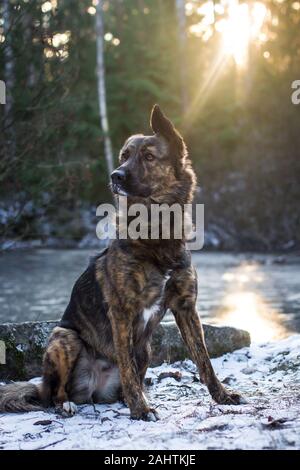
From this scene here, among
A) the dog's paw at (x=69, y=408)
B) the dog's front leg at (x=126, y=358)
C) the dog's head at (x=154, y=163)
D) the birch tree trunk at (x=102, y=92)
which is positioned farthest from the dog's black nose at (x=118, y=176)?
the birch tree trunk at (x=102, y=92)

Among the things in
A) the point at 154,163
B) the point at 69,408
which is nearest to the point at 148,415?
the point at 69,408

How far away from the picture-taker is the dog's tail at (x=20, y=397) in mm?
4672

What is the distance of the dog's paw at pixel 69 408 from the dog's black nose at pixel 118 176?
178 centimetres

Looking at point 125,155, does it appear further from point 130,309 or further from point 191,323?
point 191,323

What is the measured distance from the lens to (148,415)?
14.1 ft

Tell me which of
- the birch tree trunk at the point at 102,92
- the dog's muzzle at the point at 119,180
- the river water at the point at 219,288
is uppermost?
the birch tree trunk at the point at 102,92

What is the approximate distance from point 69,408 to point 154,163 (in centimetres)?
205

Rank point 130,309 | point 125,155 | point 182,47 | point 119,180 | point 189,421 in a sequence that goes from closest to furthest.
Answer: point 189,421 → point 130,309 → point 119,180 → point 125,155 → point 182,47

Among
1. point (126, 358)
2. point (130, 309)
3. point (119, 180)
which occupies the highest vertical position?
point (119, 180)

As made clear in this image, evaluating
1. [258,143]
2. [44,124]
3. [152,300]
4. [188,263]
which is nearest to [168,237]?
[188,263]

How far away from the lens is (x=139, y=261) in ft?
14.8

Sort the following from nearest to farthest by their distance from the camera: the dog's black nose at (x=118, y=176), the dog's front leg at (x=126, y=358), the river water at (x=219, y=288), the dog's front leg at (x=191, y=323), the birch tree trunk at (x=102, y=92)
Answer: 1. the dog's front leg at (x=126, y=358)
2. the dog's front leg at (x=191, y=323)
3. the dog's black nose at (x=118, y=176)
4. the river water at (x=219, y=288)
5. the birch tree trunk at (x=102, y=92)

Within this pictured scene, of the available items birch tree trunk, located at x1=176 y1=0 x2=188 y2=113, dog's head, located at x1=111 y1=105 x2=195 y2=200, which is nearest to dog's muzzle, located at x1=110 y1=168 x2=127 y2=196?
dog's head, located at x1=111 y1=105 x2=195 y2=200

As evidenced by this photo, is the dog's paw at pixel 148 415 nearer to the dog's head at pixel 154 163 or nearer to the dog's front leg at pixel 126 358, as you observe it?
the dog's front leg at pixel 126 358
